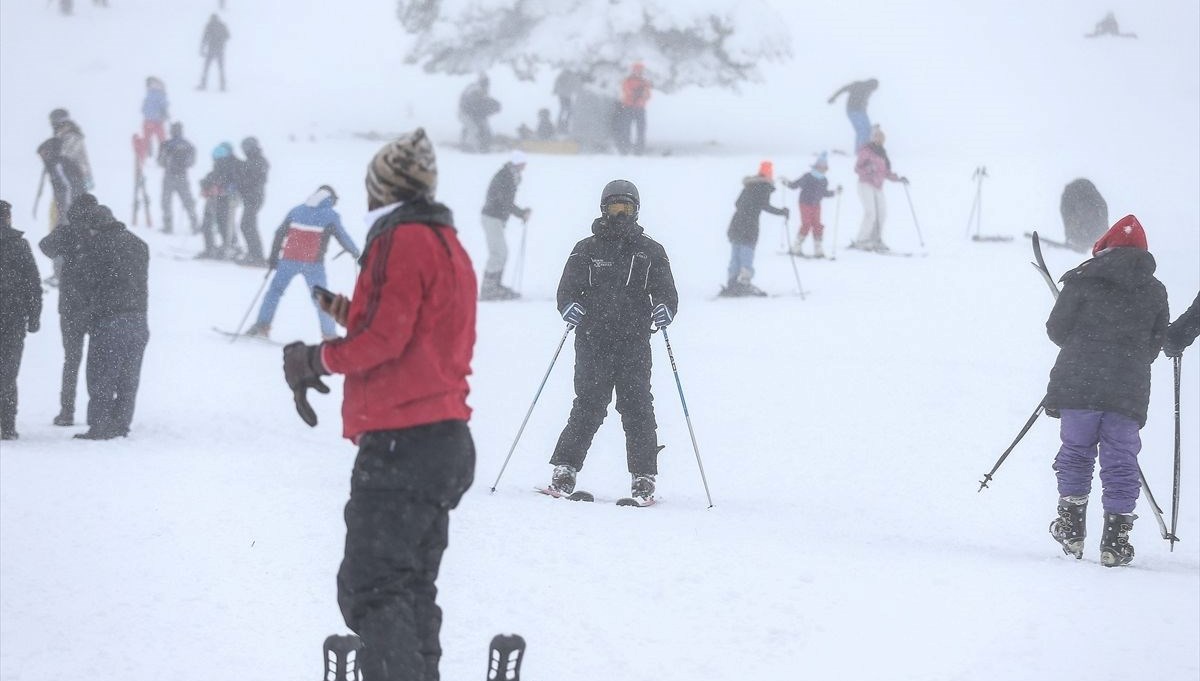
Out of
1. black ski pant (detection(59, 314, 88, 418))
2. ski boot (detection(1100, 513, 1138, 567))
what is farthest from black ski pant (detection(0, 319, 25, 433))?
ski boot (detection(1100, 513, 1138, 567))

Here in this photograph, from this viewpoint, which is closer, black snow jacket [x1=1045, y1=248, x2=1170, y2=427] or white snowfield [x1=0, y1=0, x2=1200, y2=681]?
white snowfield [x1=0, y1=0, x2=1200, y2=681]

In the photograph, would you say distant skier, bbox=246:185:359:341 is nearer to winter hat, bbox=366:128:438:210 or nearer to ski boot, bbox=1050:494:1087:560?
ski boot, bbox=1050:494:1087:560

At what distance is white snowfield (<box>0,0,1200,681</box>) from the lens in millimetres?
4828

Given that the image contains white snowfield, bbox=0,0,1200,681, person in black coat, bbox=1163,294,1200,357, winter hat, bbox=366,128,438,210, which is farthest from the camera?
person in black coat, bbox=1163,294,1200,357

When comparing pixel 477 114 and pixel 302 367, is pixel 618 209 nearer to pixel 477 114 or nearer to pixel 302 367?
pixel 302 367

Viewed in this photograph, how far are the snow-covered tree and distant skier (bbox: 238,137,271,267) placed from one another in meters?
11.4

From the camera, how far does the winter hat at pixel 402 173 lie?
3.44 meters

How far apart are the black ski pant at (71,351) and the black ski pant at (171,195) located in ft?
Result: 34.8

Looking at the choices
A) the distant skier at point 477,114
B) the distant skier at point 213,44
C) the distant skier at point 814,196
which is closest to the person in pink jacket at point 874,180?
the distant skier at point 814,196

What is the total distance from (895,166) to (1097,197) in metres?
8.27

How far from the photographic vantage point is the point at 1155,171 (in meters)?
23.8

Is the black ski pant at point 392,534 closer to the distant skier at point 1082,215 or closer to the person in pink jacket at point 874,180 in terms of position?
the person in pink jacket at point 874,180

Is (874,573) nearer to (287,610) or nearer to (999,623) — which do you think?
(999,623)

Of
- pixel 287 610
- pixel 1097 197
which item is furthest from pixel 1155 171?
pixel 287 610
